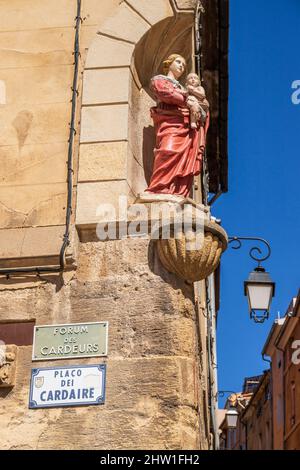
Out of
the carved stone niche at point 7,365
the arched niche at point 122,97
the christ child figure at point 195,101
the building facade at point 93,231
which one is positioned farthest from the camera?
the christ child figure at point 195,101

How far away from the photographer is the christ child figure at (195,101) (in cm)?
752

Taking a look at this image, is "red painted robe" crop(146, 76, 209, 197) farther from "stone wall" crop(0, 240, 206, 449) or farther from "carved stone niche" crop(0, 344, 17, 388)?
"carved stone niche" crop(0, 344, 17, 388)

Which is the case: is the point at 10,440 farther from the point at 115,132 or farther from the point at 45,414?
the point at 115,132

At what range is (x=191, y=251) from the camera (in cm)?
679

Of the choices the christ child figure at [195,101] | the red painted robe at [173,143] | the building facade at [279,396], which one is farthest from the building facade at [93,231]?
the building facade at [279,396]

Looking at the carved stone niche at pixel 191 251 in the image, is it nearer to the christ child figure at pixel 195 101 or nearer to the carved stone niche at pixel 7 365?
the christ child figure at pixel 195 101

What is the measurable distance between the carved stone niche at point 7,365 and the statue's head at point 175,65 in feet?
9.07

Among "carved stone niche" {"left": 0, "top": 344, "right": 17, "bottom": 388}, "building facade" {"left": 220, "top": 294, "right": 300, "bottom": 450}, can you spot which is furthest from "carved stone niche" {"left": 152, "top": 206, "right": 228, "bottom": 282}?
"building facade" {"left": 220, "top": 294, "right": 300, "bottom": 450}

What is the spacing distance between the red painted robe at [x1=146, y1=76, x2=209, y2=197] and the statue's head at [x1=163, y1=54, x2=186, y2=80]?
0.24m

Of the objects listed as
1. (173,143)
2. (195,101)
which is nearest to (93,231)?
(173,143)

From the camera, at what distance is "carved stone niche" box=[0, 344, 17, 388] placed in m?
6.67

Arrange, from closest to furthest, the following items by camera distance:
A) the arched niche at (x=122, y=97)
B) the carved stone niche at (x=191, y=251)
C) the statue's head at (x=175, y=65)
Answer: the carved stone niche at (x=191, y=251) < the arched niche at (x=122, y=97) < the statue's head at (x=175, y=65)

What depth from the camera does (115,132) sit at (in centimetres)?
746

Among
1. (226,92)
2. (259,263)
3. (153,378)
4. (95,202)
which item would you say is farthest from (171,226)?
(226,92)
